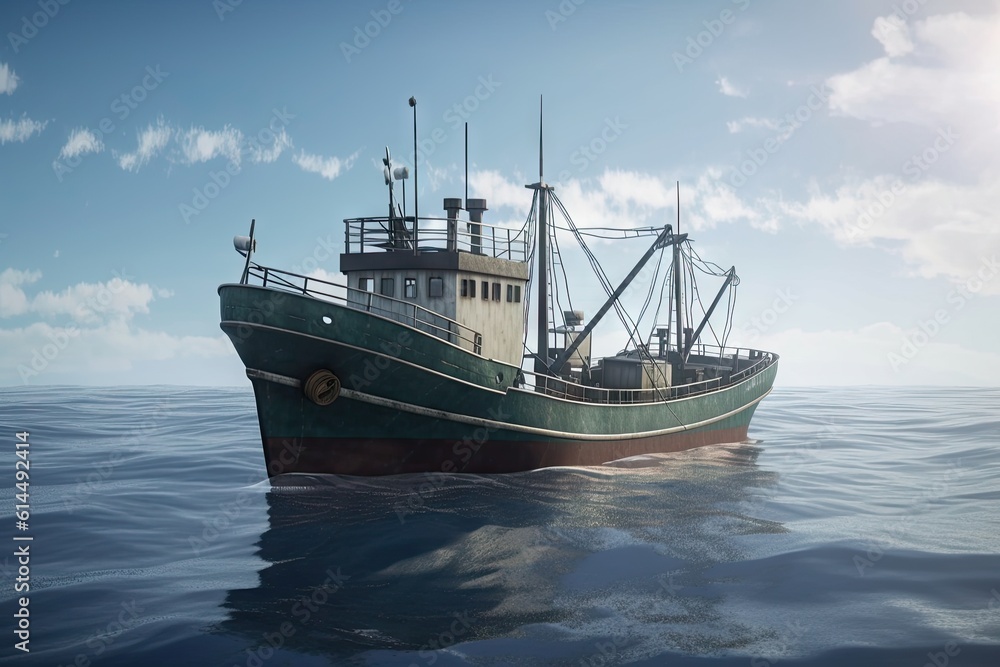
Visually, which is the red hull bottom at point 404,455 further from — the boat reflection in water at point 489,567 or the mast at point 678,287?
the mast at point 678,287

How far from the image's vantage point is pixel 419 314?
18938mm

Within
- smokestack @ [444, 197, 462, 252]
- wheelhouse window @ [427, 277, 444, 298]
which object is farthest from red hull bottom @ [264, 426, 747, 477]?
smokestack @ [444, 197, 462, 252]

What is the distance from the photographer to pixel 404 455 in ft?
58.4

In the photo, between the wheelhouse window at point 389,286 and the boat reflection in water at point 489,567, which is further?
the wheelhouse window at point 389,286

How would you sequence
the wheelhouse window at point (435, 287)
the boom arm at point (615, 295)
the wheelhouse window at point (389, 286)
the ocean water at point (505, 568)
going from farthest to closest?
the boom arm at point (615, 295) < the wheelhouse window at point (389, 286) < the wheelhouse window at point (435, 287) < the ocean water at point (505, 568)

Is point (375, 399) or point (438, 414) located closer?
point (375, 399)

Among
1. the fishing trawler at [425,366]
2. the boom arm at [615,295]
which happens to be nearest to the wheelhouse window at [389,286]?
the fishing trawler at [425,366]

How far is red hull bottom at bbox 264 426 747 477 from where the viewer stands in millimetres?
17328

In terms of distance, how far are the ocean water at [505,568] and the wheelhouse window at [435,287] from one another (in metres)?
4.66

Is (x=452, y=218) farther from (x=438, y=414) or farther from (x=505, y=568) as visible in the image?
(x=505, y=568)

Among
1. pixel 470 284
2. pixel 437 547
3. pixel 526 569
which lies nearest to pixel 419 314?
pixel 470 284

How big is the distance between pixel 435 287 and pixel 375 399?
12.0ft

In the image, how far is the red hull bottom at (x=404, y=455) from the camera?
56.9 ft

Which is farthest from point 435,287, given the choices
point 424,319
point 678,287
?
point 678,287
